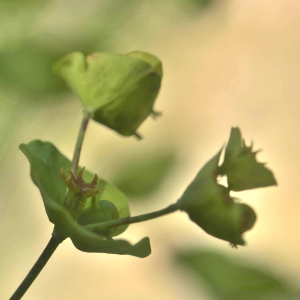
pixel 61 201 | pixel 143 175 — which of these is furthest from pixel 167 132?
pixel 61 201

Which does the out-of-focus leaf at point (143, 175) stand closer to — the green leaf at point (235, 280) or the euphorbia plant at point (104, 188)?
the green leaf at point (235, 280)

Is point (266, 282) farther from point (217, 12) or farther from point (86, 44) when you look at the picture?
point (217, 12)

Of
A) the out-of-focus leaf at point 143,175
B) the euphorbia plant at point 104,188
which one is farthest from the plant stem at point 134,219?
the out-of-focus leaf at point 143,175

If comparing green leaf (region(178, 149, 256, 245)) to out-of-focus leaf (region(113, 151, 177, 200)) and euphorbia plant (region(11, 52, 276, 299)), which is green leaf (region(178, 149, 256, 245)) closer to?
euphorbia plant (region(11, 52, 276, 299))

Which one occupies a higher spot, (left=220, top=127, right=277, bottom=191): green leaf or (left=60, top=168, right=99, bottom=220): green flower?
(left=220, top=127, right=277, bottom=191): green leaf

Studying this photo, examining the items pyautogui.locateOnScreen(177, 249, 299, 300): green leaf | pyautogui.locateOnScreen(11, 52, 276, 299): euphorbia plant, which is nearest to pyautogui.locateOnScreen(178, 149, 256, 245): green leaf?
pyautogui.locateOnScreen(11, 52, 276, 299): euphorbia plant

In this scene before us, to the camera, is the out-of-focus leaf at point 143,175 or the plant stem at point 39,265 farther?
the out-of-focus leaf at point 143,175

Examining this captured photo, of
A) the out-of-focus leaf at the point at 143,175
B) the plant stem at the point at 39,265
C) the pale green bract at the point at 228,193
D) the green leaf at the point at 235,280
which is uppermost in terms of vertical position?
the out-of-focus leaf at the point at 143,175

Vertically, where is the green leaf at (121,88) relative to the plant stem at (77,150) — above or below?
above
